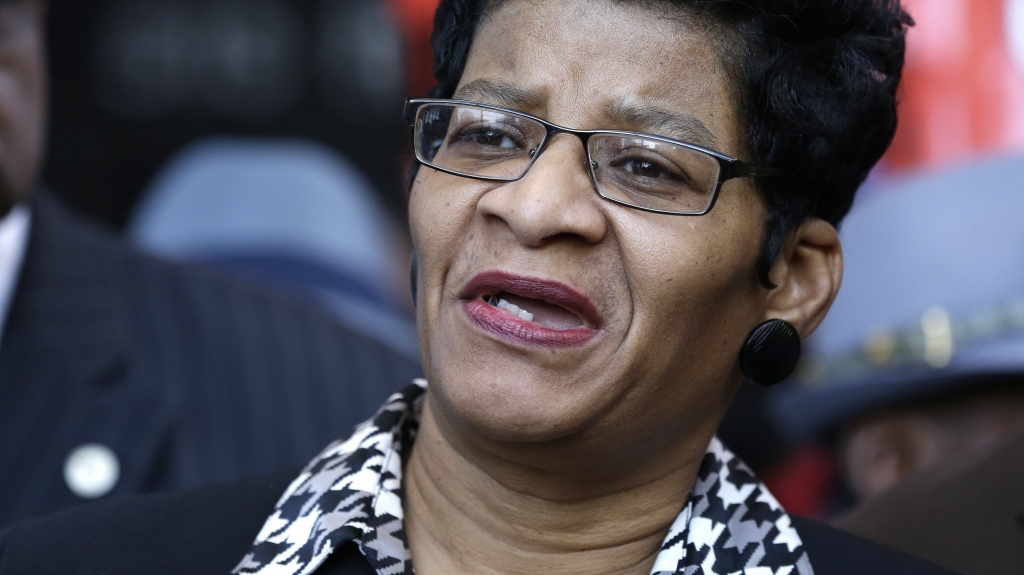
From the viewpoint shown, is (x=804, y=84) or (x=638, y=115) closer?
(x=638, y=115)

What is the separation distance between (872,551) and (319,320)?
1.93 meters

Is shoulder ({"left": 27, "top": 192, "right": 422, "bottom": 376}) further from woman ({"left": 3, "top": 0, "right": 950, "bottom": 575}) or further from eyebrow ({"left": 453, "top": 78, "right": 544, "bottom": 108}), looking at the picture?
eyebrow ({"left": 453, "top": 78, "right": 544, "bottom": 108})

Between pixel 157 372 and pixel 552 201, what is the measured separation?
1.70 metres

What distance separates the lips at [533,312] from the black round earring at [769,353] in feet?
1.20

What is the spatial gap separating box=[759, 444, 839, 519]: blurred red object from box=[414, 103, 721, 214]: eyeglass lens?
2709 mm

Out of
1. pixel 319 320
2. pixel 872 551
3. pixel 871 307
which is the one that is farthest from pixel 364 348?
pixel 872 551

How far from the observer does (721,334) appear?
2.27 meters

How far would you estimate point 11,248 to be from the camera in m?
3.42

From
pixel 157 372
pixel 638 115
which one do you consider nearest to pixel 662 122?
pixel 638 115

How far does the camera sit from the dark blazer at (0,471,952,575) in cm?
214

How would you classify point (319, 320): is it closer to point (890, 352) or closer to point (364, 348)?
point (364, 348)

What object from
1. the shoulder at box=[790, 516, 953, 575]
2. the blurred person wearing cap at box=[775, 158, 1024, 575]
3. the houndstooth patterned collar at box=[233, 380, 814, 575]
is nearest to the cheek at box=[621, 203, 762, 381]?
the houndstooth patterned collar at box=[233, 380, 814, 575]

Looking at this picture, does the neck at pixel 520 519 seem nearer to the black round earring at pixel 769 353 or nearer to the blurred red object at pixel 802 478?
the black round earring at pixel 769 353

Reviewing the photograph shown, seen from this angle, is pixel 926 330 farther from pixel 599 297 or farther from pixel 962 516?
pixel 599 297
